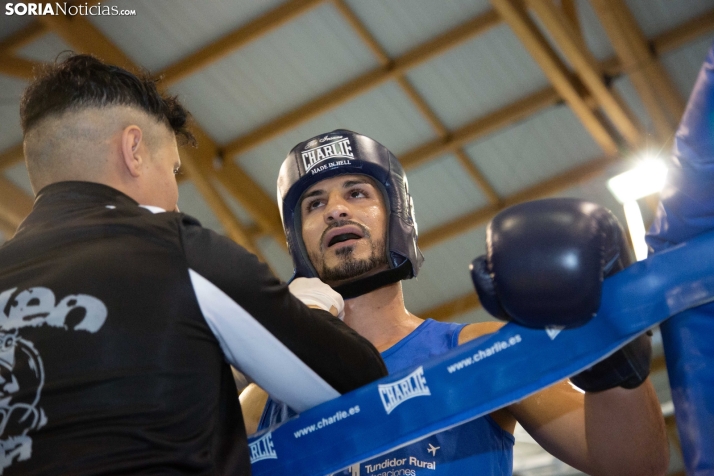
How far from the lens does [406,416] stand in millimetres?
1745

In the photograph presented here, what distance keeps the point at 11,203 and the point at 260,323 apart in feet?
28.7

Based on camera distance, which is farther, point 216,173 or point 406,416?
point 216,173

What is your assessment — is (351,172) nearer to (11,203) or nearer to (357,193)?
(357,193)

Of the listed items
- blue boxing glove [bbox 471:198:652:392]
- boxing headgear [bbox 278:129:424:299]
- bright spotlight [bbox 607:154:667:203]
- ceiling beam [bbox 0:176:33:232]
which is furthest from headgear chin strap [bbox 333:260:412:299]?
ceiling beam [bbox 0:176:33:232]

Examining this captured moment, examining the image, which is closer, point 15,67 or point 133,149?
point 133,149

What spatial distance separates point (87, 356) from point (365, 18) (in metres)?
7.39

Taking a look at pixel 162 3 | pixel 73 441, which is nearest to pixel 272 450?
pixel 73 441

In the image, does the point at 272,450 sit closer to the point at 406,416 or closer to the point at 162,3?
the point at 406,416

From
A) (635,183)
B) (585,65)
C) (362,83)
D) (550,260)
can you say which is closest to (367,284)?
(550,260)

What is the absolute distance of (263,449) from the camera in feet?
6.39

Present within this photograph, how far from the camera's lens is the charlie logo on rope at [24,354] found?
1.48m

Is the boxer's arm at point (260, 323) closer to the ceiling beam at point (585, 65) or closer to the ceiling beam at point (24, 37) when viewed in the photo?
the ceiling beam at point (585, 65)

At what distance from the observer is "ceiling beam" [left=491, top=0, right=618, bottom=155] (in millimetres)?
7750
